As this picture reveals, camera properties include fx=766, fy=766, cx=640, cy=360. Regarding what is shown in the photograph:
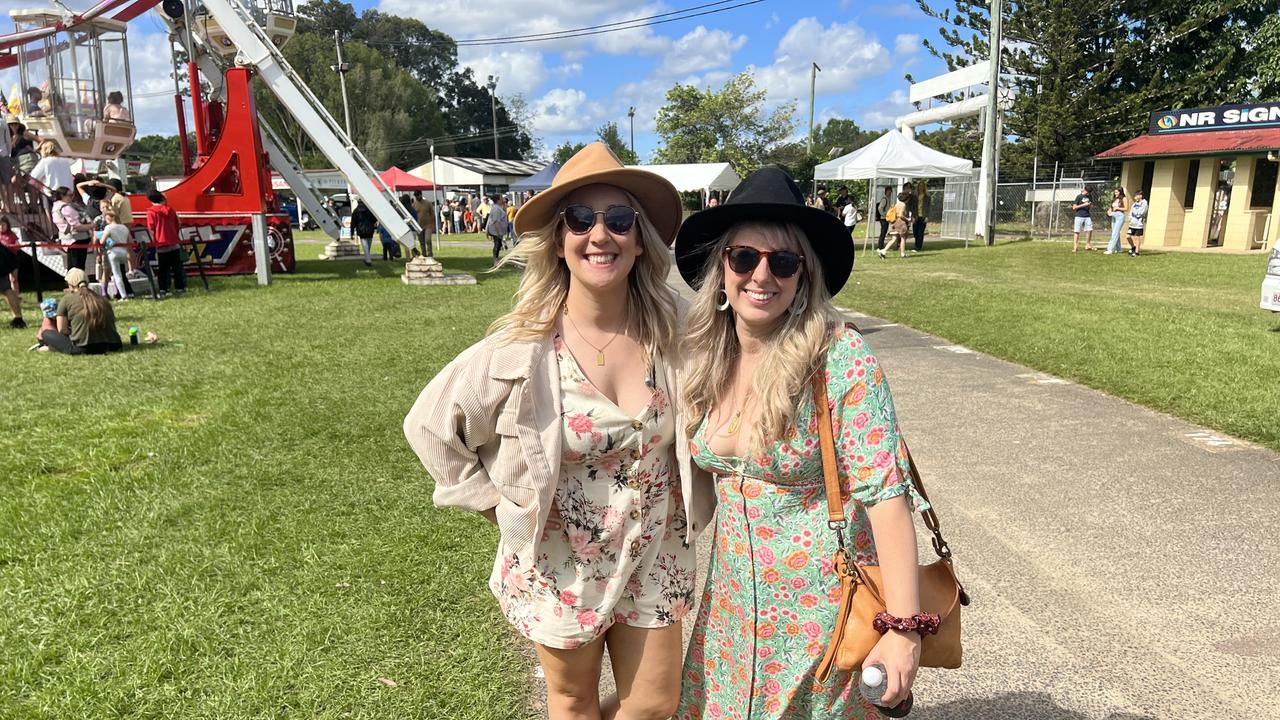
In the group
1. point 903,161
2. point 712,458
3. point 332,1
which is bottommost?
point 712,458

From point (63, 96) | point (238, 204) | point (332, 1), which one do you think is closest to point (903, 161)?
point (238, 204)

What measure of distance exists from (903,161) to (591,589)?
63.2 feet

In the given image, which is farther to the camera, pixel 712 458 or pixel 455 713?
pixel 455 713

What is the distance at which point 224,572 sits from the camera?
3551 mm

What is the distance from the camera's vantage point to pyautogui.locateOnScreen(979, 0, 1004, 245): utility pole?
20.8 m

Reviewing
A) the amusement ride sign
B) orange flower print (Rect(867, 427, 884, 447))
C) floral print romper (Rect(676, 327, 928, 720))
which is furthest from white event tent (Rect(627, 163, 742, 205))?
orange flower print (Rect(867, 427, 884, 447))

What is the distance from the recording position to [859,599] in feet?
5.28

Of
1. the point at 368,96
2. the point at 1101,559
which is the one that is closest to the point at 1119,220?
the point at 1101,559

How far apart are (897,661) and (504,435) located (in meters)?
0.99

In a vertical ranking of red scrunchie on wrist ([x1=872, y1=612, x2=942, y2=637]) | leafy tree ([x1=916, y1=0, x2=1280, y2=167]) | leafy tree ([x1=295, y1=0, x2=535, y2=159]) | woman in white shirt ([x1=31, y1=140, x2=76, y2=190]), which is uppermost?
Answer: leafy tree ([x1=295, y1=0, x2=535, y2=159])

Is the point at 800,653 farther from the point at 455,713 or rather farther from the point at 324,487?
the point at 324,487

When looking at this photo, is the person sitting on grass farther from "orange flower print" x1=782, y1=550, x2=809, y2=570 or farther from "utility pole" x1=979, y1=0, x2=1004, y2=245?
"utility pole" x1=979, y1=0, x2=1004, y2=245

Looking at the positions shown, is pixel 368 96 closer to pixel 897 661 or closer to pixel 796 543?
pixel 796 543

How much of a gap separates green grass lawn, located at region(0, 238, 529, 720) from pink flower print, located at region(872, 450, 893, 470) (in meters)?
1.69
